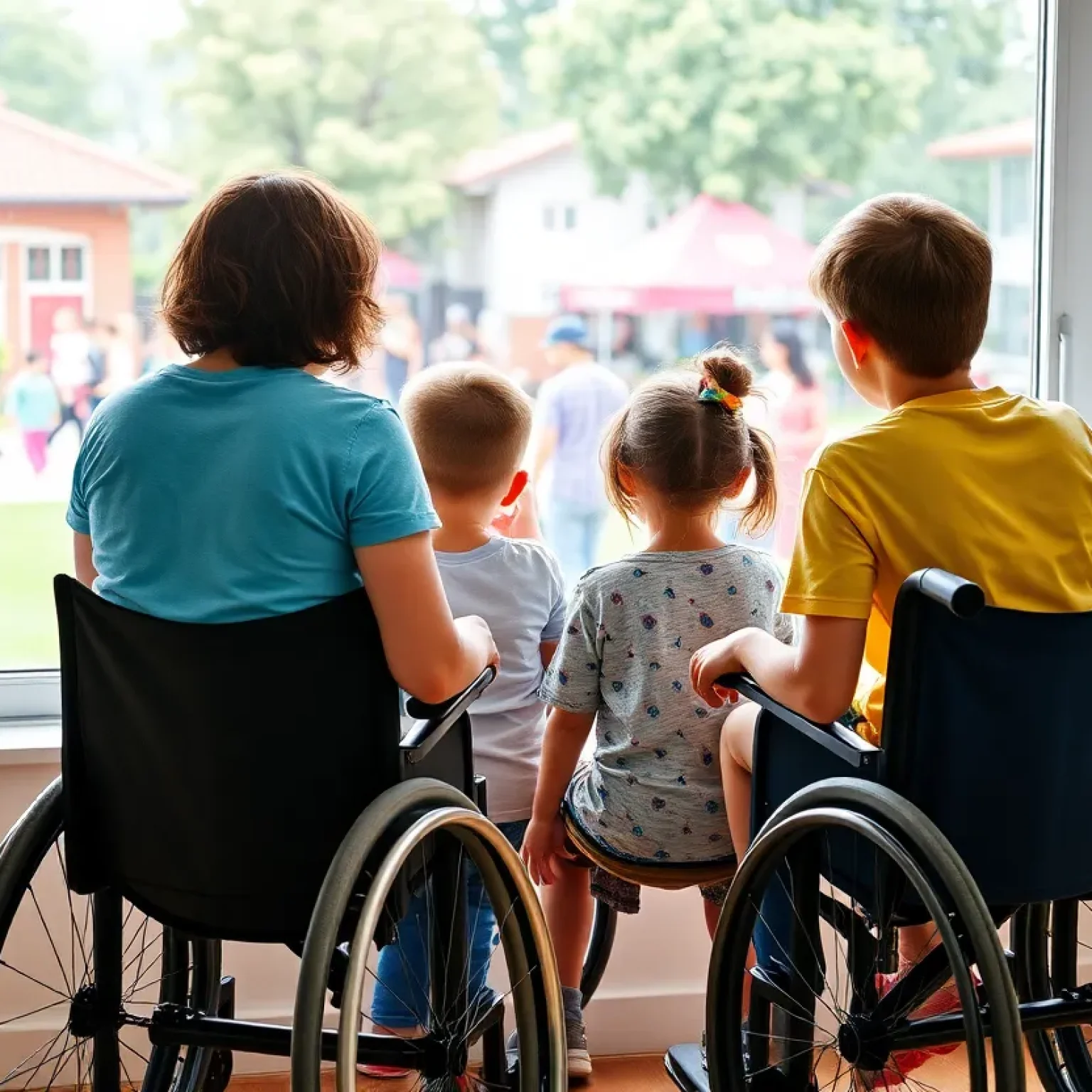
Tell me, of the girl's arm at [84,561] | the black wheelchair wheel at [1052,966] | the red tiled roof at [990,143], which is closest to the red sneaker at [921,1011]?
the black wheelchair wheel at [1052,966]

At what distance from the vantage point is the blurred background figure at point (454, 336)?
2.76m

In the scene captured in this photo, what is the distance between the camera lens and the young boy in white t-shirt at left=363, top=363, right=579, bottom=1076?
185 cm

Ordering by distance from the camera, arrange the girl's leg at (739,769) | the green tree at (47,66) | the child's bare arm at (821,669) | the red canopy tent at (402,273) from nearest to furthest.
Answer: the child's bare arm at (821,669) < the girl's leg at (739,769) < the green tree at (47,66) < the red canopy tent at (402,273)

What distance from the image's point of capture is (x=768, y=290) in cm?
301

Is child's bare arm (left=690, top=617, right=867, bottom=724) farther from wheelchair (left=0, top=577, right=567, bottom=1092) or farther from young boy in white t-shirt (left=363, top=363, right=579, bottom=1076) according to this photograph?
young boy in white t-shirt (left=363, top=363, right=579, bottom=1076)

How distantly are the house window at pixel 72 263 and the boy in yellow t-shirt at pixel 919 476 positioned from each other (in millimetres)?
1392

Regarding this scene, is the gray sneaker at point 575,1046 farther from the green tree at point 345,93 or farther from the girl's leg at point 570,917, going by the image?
the green tree at point 345,93

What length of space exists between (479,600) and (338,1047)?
0.78 m

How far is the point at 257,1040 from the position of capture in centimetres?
139

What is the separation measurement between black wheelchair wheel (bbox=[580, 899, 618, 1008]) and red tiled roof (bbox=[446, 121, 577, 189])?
1.37m

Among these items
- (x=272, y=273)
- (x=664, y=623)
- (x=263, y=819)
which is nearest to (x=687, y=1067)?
(x=664, y=623)

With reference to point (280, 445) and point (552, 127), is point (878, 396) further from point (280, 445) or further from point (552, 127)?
point (552, 127)

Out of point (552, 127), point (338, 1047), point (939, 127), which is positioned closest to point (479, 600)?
point (338, 1047)

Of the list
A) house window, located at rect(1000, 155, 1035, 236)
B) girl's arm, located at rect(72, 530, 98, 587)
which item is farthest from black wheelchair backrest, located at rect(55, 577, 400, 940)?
house window, located at rect(1000, 155, 1035, 236)
